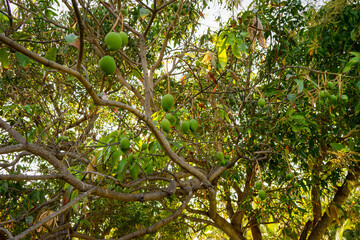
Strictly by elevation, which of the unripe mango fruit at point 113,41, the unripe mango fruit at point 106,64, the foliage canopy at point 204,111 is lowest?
the unripe mango fruit at point 106,64

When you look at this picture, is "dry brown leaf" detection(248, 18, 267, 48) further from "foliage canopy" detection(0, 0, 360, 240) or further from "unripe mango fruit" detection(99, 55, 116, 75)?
"unripe mango fruit" detection(99, 55, 116, 75)

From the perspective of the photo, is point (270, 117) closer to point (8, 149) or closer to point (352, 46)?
point (352, 46)

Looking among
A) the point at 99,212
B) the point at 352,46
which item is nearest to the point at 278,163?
the point at 352,46

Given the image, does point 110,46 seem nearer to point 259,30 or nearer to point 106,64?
point 106,64

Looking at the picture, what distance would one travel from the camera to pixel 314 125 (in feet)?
7.38

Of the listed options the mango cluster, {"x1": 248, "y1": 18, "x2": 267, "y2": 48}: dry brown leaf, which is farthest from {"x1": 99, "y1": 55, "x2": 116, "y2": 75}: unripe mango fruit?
{"x1": 248, "y1": 18, "x2": 267, "y2": 48}: dry brown leaf

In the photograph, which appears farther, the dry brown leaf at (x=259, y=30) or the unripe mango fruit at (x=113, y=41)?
the dry brown leaf at (x=259, y=30)

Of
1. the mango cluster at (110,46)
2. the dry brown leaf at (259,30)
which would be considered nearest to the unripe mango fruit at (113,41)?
the mango cluster at (110,46)

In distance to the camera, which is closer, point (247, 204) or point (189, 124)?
point (189, 124)

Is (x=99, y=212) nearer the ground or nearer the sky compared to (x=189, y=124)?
nearer the sky

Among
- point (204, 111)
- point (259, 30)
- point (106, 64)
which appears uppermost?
point (204, 111)

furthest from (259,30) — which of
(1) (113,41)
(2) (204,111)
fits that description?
(2) (204,111)

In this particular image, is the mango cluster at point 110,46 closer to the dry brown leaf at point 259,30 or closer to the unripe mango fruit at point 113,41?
the unripe mango fruit at point 113,41

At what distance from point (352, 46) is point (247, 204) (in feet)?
6.70
